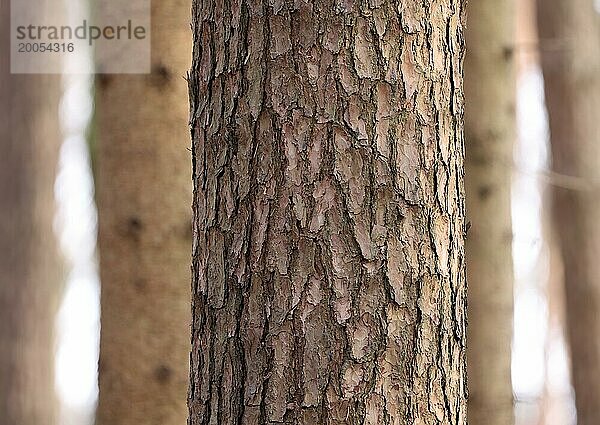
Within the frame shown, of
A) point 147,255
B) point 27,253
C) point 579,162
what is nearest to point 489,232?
point 579,162

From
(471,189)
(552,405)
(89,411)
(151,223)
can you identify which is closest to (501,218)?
(471,189)

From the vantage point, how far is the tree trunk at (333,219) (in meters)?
1.04

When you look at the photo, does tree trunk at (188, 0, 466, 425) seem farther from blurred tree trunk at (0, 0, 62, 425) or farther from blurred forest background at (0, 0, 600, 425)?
blurred tree trunk at (0, 0, 62, 425)

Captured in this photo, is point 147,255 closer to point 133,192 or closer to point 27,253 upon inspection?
point 133,192

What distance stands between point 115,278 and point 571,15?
5.78ft

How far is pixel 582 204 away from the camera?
2.88 meters

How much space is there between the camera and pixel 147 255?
2016 millimetres

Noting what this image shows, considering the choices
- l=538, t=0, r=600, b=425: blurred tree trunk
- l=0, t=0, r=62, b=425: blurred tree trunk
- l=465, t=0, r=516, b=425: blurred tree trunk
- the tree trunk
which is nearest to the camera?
the tree trunk

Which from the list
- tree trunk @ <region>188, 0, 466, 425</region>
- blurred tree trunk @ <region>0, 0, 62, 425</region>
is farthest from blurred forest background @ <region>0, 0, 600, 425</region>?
tree trunk @ <region>188, 0, 466, 425</region>

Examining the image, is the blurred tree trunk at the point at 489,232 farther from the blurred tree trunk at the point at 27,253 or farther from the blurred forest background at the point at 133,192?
the blurred tree trunk at the point at 27,253

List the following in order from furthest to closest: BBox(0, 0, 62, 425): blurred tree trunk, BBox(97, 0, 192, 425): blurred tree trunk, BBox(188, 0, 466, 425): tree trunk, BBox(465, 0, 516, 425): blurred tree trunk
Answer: BBox(0, 0, 62, 425): blurred tree trunk → BBox(465, 0, 516, 425): blurred tree trunk → BBox(97, 0, 192, 425): blurred tree trunk → BBox(188, 0, 466, 425): tree trunk

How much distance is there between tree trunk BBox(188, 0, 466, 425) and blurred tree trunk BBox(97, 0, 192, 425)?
916 mm

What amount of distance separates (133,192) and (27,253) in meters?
0.71

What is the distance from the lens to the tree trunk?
3.42ft
